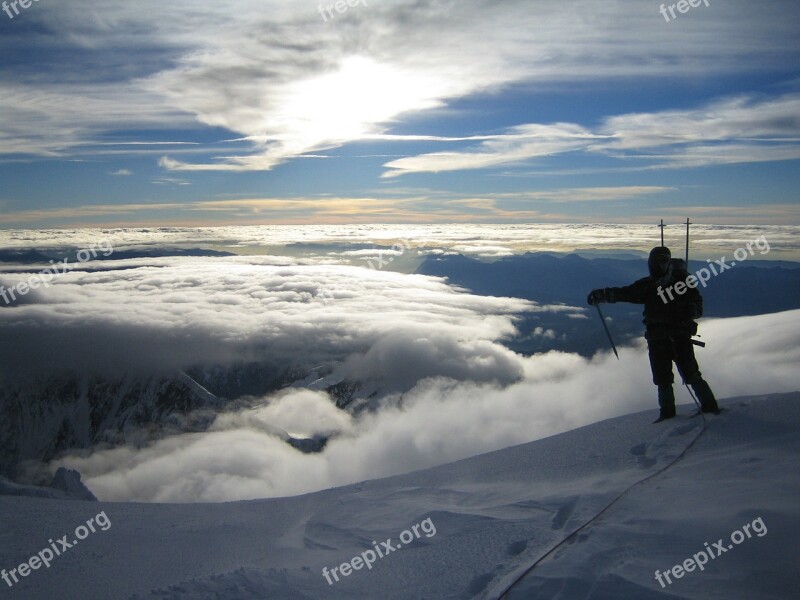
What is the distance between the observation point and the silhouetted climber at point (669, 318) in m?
8.60

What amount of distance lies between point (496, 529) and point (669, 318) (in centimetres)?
549

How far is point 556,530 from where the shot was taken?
507 centimetres

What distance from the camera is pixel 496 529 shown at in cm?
528

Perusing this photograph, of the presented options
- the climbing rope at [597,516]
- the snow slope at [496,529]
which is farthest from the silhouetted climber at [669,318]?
the climbing rope at [597,516]

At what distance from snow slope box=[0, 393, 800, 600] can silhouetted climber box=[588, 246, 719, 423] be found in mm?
536

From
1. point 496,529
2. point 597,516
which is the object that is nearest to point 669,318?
point 597,516

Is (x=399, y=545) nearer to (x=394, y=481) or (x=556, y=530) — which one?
(x=556, y=530)

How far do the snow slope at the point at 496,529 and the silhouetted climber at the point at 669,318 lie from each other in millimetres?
536

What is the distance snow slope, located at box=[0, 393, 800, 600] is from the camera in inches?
161

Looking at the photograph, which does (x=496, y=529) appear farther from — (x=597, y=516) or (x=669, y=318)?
(x=669, y=318)

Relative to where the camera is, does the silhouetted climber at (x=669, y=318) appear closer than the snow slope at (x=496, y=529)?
No

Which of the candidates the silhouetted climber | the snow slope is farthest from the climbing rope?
the silhouetted climber

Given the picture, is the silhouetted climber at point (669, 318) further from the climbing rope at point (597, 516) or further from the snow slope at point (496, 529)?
the climbing rope at point (597, 516)

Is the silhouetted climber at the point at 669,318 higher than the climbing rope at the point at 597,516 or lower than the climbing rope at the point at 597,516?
higher
